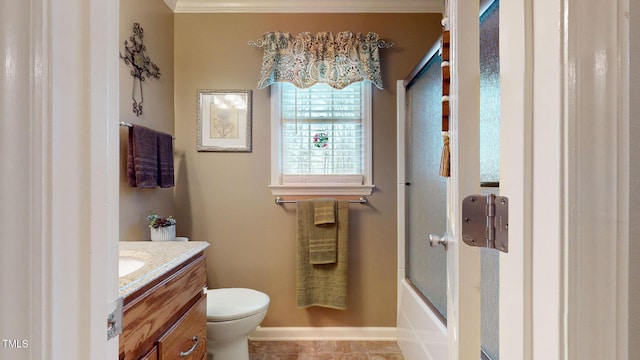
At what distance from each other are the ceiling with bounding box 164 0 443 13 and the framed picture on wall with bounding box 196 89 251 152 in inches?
23.2


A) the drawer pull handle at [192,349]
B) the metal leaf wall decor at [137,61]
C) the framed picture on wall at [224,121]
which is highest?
the metal leaf wall decor at [137,61]

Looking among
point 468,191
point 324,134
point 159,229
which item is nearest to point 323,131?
point 324,134

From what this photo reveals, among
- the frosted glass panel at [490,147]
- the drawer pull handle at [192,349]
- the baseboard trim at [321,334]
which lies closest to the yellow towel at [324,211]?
the baseboard trim at [321,334]

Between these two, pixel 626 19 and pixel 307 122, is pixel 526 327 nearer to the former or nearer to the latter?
pixel 626 19

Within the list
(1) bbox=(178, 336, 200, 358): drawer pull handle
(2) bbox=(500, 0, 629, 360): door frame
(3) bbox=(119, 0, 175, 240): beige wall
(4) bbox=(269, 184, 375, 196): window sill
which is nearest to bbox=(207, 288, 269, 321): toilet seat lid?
(1) bbox=(178, 336, 200, 358): drawer pull handle

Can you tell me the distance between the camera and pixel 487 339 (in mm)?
926

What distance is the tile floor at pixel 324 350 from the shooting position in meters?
1.93

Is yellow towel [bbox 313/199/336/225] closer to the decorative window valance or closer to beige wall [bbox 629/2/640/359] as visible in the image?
the decorative window valance

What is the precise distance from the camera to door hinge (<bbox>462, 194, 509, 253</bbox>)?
47cm

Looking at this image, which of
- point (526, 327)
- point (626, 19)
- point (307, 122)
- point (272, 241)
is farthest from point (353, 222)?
point (626, 19)

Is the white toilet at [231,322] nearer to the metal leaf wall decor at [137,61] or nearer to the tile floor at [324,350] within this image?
the tile floor at [324,350]

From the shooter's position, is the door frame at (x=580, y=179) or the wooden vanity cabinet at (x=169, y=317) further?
the wooden vanity cabinet at (x=169, y=317)

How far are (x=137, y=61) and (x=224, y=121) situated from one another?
62cm

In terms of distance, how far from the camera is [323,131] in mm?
2199
